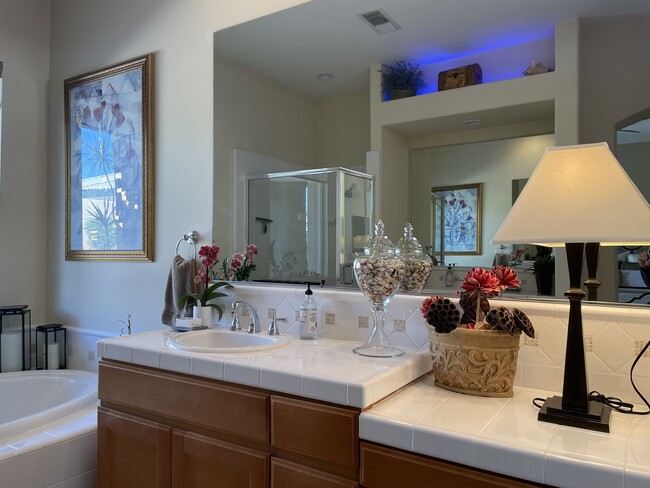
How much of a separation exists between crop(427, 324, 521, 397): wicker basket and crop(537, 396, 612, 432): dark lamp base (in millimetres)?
139

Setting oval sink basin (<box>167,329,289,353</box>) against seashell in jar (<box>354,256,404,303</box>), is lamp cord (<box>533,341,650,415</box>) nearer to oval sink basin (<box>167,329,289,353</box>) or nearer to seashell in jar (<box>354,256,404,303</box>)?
seashell in jar (<box>354,256,404,303</box>)

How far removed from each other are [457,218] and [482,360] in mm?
504

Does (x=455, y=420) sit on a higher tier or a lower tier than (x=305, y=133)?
lower

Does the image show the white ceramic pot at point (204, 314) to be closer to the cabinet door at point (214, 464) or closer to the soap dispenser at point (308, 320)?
the soap dispenser at point (308, 320)

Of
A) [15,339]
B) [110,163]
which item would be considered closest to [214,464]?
[110,163]

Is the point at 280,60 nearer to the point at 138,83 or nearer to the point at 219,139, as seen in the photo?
the point at 219,139

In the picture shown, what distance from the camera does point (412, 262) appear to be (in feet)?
5.41

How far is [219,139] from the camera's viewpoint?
217cm

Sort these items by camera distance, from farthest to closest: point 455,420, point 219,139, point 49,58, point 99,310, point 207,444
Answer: point 49,58 → point 99,310 → point 219,139 → point 207,444 → point 455,420


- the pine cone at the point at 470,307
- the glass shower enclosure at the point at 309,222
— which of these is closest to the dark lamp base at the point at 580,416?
the pine cone at the point at 470,307

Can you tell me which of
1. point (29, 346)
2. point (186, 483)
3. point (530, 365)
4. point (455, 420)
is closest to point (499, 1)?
point (530, 365)

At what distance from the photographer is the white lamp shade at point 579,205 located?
3.22 feet

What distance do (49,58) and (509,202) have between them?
2.98m

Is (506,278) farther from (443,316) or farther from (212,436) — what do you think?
(212,436)
